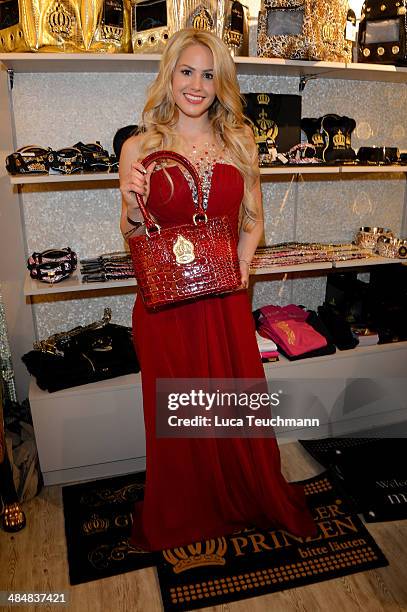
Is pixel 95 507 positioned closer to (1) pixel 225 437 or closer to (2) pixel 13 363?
(1) pixel 225 437

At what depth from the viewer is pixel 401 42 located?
2.55m

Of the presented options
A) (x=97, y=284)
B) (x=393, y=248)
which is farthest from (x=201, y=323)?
(x=393, y=248)

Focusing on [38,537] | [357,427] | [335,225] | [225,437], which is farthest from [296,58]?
[38,537]

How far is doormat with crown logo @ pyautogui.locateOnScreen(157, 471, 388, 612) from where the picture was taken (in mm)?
1860

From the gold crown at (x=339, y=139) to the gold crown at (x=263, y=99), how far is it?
1.44 feet

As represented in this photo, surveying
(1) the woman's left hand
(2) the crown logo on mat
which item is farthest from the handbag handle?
(2) the crown logo on mat

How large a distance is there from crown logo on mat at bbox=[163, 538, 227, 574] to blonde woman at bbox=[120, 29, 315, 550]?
3cm

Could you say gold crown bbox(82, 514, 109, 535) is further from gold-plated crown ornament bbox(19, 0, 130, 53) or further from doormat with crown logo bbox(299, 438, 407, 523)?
gold-plated crown ornament bbox(19, 0, 130, 53)

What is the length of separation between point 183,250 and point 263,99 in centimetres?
132

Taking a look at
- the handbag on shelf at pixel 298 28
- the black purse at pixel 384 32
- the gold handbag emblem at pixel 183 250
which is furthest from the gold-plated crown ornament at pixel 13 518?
the black purse at pixel 384 32

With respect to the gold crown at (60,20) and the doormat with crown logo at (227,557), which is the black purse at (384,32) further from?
the doormat with crown logo at (227,557)

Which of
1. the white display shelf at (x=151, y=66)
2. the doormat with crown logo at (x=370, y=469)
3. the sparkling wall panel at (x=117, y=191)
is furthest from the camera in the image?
the sparkling wall panel at (x=117, y=191)

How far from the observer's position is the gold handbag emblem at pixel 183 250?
1673 millimetres

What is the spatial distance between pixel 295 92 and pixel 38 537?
261cm
